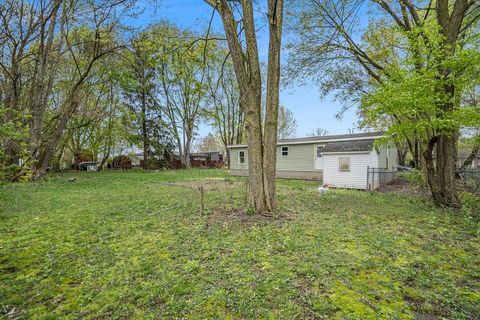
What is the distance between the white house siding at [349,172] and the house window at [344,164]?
3.8 inches

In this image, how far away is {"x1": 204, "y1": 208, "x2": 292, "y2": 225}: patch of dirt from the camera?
475cm

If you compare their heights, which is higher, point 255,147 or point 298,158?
point 255,147

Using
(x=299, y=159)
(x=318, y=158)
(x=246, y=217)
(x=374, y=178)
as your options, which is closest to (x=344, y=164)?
(x=374, y=178)

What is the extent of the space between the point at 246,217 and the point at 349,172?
867cm

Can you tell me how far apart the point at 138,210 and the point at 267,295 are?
181 inches

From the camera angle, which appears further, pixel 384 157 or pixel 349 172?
pixel 384 157

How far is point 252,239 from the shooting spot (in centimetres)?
381

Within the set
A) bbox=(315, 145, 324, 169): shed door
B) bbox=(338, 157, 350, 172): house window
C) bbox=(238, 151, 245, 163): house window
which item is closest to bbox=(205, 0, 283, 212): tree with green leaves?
bbox=(338, 157, 350, 172): house window

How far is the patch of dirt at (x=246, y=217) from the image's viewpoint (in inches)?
187

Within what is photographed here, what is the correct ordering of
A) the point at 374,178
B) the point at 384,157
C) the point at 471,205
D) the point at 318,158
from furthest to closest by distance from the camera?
the point at 318,158 → the point at 384,157 → the point at 374,178 → the point at 471,205

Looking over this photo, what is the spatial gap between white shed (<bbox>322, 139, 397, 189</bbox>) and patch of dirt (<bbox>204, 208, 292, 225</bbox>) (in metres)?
7.86

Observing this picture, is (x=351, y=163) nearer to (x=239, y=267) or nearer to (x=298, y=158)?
(x=298, y=158)

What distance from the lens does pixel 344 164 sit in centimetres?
1212

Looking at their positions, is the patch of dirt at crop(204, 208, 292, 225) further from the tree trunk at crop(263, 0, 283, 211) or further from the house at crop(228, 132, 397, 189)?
the house at crop(228, 132, 397, 189)
